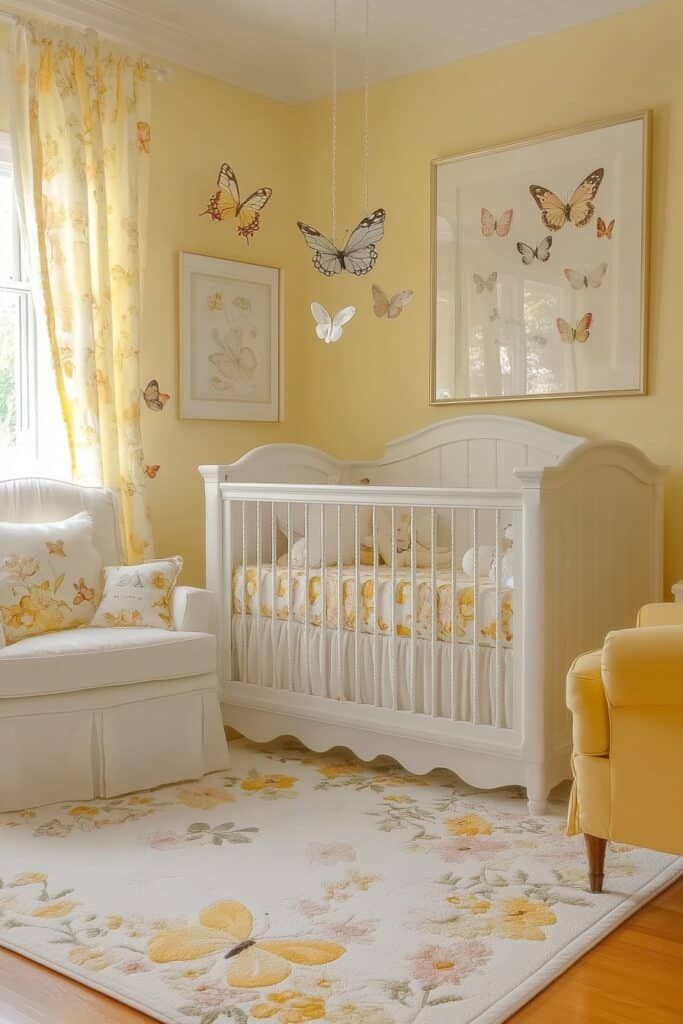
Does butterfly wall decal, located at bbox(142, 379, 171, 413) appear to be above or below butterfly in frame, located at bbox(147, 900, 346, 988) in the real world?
above

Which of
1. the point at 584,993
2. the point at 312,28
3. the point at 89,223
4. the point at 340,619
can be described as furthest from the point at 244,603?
the point at 312,28

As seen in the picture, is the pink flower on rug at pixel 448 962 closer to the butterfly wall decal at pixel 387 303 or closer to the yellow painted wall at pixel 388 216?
the yellow painted wall at pixel 388 216

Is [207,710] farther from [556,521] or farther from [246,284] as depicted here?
[246,284]

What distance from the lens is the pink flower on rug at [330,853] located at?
2359 mm

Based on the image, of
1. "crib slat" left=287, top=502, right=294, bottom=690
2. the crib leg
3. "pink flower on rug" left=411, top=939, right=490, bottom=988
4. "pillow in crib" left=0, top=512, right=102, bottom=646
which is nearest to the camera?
"pink flower on rug" left=411, top=939, right=490, bottom=988

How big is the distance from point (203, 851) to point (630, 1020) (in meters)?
1.08

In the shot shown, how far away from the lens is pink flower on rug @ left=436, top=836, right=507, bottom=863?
A: 7.85ft

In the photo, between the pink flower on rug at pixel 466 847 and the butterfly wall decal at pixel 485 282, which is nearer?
the pink flower on rug at pixel 466 847

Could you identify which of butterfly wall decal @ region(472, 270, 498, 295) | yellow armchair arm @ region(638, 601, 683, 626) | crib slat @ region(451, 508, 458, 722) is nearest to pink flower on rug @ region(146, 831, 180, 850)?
crib slat @ region(451, 508, 458, 722)

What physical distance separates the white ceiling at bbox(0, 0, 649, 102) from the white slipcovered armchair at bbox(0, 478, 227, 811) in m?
1.64

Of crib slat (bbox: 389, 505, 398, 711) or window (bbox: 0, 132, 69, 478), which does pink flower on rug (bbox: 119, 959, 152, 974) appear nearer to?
crib slat (bbox: 389, 505, 398, 711)

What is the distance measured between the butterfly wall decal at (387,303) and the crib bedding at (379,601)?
0.96m

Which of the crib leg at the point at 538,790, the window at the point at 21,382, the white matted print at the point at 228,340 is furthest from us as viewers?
the white matted print at the point at 228,340

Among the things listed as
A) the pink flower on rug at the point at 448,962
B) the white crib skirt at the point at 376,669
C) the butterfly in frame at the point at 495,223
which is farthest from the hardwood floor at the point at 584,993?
the butterfly in frame at the point at 495,223
